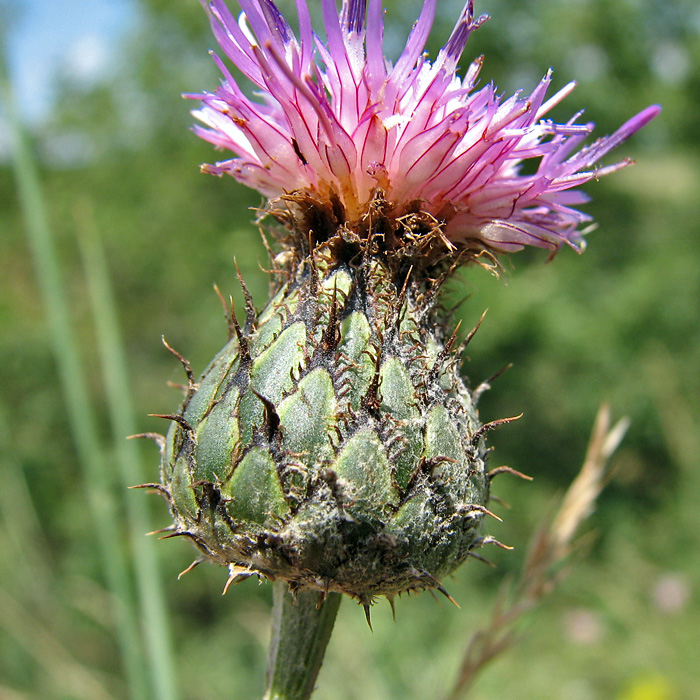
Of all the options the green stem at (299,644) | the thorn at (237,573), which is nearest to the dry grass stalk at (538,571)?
the green stem at (299,644)

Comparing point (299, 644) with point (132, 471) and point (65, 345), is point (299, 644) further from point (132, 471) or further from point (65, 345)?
point (65, 345)

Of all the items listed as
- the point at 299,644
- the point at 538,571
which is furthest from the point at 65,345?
the point at 538,571

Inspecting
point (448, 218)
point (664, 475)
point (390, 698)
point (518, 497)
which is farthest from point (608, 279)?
point (448, 218)

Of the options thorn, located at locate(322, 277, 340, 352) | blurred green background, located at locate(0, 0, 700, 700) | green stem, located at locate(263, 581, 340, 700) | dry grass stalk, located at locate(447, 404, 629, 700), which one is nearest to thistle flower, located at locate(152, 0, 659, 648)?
thorn, located at locate(322, 277, 340, 352)

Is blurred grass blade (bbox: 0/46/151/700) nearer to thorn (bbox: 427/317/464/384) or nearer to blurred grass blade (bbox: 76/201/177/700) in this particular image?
blurred grass blade (bbox: 76/201/177/700)

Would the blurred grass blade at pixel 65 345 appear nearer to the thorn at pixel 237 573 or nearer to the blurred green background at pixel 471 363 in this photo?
the thorn at pixel 237 573

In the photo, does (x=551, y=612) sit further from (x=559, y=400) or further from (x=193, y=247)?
(x=193, y=247)

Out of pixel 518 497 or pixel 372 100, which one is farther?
pixel 518 497
